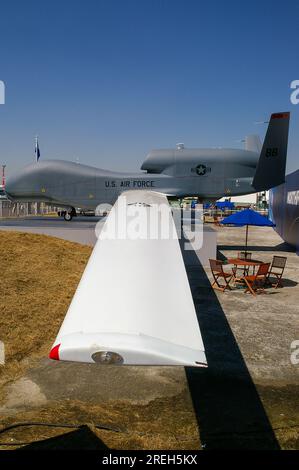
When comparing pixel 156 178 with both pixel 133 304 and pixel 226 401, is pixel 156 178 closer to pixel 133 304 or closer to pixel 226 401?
pixel 226 401

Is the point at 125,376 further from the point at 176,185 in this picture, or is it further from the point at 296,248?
the point at 296,248

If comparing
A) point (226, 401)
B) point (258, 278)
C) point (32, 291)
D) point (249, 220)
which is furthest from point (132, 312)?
point (249, 220)

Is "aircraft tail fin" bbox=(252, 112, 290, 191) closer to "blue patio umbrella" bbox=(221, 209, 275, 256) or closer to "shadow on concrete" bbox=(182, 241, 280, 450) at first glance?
"blue patio umbrella" bbox=(221, 209, 275, 256)

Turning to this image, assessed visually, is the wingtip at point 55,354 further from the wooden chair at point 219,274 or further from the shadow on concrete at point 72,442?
the wooden chair at point 219,274

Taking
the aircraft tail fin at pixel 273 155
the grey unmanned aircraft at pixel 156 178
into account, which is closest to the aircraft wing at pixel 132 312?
the aircraft tail fin at pixel 273 155

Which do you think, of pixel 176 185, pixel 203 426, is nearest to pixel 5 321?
pixel 203 426

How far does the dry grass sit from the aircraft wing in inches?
153

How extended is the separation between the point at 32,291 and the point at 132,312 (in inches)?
295

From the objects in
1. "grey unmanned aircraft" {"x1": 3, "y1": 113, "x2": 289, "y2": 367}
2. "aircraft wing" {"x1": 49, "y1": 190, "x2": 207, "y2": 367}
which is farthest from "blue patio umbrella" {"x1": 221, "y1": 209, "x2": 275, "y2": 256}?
"aircraft wing" {"x1": 49, "y1": 190, "x2": 207, "y2": 367}

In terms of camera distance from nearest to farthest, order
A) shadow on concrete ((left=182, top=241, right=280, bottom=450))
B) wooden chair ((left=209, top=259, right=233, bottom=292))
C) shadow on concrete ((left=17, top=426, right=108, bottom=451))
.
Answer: shadow on concrete ((left=17, top=426, right=108, bottom=451)) → shadow on concrete ((left=182, top=241, right=280, bottom=450)) → wooden chair ((left=209, top=259, right=233, bottom=292))

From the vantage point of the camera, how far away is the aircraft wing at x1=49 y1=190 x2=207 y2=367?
7.57 feet

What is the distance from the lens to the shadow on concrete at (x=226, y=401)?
4.47m

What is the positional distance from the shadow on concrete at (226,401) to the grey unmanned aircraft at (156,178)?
12.1m

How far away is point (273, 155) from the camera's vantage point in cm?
1753
